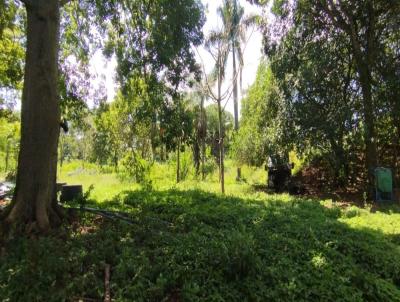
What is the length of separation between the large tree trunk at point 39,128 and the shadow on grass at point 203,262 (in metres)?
0.54

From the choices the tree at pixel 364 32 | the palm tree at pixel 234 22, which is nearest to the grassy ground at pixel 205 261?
the tree at pixel 364 32

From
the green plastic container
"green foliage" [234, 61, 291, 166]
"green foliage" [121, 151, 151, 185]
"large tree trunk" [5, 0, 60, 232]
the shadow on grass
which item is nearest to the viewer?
the shadow on grass

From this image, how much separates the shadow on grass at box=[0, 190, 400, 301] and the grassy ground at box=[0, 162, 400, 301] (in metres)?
0.01

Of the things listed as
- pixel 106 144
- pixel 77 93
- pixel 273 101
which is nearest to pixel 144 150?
pixel 106 144

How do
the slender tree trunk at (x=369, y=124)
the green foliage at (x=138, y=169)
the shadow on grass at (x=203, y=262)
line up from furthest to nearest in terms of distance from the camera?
1. the green foliage at (x=138, y=169)
2. the slender tree trunk at (x=369, y=124)
3. the shadow on grass at (x=203, y=262)

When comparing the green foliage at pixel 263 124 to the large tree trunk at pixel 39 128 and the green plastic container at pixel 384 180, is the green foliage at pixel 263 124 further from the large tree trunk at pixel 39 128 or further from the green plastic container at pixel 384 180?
the large tree trunk at pixel 39 128

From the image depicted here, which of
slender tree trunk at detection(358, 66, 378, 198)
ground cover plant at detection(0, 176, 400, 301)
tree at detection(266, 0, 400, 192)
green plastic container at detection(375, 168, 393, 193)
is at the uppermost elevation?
tree at detection(266, 0, 400, 192)

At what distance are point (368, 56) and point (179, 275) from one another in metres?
8.53

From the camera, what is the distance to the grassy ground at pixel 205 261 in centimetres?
358

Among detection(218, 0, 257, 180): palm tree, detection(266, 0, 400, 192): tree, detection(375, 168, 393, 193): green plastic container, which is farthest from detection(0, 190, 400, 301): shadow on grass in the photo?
detection(218, 0, 257, 180): palm tree

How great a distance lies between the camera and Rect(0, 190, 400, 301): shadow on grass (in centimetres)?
357

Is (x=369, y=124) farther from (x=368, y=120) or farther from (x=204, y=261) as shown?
(x=204, y=261)

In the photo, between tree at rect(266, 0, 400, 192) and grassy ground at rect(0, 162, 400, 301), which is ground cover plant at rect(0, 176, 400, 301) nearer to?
grassy ground at rect(0, 162, 400, 301)

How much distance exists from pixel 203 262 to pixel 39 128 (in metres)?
2.87
